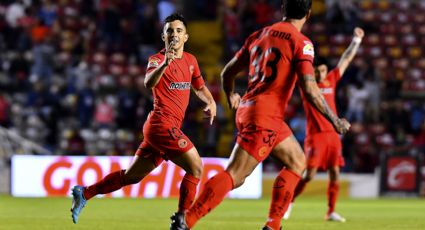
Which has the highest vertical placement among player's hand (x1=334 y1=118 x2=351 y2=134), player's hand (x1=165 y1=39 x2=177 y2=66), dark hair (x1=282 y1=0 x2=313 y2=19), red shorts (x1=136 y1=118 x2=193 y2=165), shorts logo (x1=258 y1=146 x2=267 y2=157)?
dark hair (x1=282 y1=0 x2=313 y2=19)

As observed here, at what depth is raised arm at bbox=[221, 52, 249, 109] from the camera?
8039mm

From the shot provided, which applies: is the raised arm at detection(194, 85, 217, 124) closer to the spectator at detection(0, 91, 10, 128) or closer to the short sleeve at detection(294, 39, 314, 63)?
the short sleeve at detection(294, 39, 314, 63)

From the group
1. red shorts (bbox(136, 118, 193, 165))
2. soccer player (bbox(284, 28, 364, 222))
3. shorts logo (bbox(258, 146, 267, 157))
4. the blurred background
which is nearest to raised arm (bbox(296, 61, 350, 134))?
shorts logo (bbox(258, 146, 267, 157))

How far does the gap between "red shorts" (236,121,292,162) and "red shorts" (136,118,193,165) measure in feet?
5.80

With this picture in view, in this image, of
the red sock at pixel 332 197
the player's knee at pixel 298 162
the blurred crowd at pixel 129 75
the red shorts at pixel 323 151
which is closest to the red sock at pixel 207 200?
the player's knee at pixel 298 162

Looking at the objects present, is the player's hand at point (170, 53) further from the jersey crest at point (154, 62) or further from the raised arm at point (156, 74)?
the jersey crest at point (154, 62)

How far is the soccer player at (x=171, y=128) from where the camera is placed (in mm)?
9430

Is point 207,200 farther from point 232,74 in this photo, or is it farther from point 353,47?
point 353,47

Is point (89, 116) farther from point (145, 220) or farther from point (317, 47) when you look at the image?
point (145, 220)

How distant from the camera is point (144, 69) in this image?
77.6ft

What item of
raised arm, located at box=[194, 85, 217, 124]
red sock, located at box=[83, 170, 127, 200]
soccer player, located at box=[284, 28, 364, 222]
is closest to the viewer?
raised arm, located at box=[194, 85, 217, 124]

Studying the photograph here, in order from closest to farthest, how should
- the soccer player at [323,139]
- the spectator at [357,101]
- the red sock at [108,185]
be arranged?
1. the red sock at [108,185]
2. the soccer player at [323,139]
3. the spectator at [357,101]

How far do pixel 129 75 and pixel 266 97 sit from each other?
15.8 m

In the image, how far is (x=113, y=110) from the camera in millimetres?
21969
